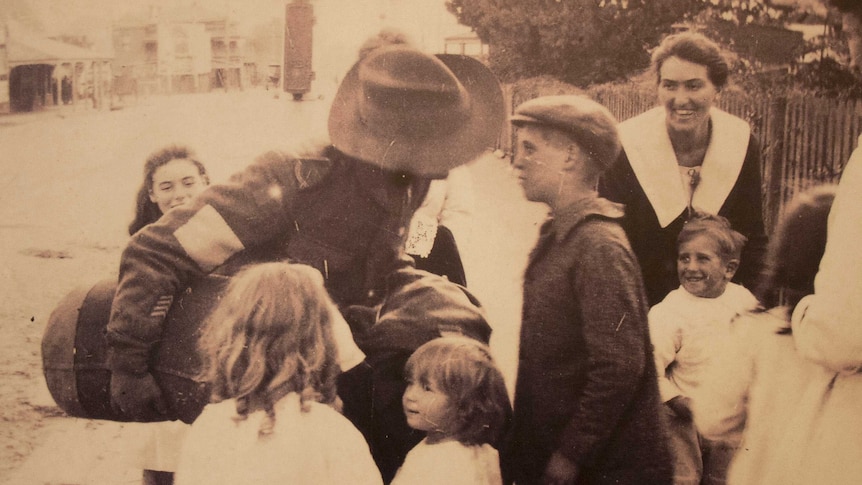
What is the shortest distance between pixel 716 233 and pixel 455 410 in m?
1.05

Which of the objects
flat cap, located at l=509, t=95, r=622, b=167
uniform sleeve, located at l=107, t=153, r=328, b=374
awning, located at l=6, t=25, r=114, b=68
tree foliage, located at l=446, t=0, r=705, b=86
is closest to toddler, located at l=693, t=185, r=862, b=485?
flat cap, located at l=509, t=95, r=622, b=167

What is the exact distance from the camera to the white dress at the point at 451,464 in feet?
9.36

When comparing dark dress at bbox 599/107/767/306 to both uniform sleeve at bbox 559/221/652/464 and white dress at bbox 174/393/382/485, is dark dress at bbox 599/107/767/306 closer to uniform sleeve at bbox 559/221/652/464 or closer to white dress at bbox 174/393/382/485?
uniform sleeve at bbox 559/221/652/464

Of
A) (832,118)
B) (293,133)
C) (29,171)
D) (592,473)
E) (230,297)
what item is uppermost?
(832,118)

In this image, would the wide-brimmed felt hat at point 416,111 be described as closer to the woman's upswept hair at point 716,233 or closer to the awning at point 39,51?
the woman's upswept hair at point 716,233

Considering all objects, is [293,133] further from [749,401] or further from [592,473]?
[749,401]

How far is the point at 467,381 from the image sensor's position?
111 inches

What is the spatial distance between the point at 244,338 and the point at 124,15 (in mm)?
1259

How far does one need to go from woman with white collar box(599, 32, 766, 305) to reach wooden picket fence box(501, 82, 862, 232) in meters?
0.04

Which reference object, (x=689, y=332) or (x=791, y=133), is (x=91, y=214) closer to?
(x=689, y=332)

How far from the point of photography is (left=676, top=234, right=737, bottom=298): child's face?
280 cm

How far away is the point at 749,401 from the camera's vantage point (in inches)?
113

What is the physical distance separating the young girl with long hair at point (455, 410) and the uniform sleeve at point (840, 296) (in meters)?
1.05

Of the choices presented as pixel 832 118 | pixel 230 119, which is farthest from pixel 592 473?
pixel 230 119
